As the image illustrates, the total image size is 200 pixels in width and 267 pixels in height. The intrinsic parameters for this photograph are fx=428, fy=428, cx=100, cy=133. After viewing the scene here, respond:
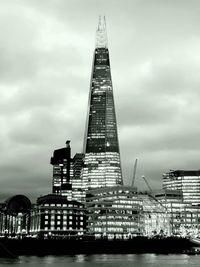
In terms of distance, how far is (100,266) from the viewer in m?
128

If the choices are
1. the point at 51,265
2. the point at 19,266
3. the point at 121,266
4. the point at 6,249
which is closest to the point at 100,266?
the point at 121,266

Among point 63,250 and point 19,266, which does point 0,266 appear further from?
point 63,250

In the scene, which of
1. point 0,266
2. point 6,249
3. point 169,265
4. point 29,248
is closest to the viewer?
point 0,266

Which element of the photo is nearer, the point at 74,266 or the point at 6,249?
the point at 74,266

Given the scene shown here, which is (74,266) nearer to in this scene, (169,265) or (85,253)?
(169,265)

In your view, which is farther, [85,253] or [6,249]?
[85,253]

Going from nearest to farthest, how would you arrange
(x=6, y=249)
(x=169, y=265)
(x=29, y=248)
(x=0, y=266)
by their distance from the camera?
(x=0, y=266)
(x=169, y=265)
(x=6, y=249)
(x=29, y=248)

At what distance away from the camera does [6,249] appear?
176m

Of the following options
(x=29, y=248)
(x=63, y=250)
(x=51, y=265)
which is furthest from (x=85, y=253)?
(x=51, y=265)

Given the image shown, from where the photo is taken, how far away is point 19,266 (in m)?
126

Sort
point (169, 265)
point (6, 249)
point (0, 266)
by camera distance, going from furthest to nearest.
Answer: point (6, 249) → point (169, 265) → point (0, 266)

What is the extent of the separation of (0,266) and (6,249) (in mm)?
52874

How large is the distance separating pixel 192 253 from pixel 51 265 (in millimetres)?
86049

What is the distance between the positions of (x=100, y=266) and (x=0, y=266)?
95.9ft
